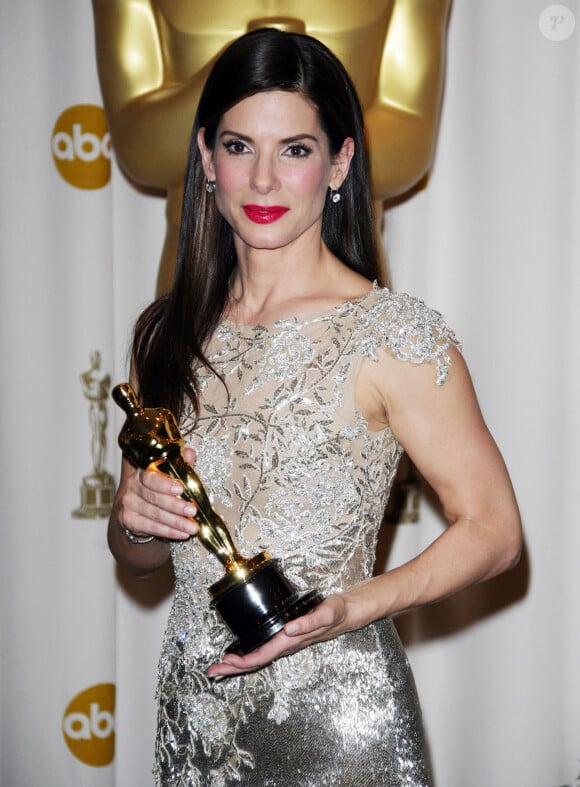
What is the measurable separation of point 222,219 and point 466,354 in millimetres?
897

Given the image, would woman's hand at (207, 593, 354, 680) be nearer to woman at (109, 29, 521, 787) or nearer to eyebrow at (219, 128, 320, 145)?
woman at (109, 29, 521, 787)

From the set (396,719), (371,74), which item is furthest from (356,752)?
(371,74)

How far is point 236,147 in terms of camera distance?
4.31 feet

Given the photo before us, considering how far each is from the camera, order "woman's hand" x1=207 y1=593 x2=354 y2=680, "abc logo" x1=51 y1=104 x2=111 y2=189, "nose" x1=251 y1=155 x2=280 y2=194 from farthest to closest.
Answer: "abc logo" x1=51 y1=104 x2=111 y2=189, "nose" x1=251 y1=155 x2=280 y2=194, "woman's hand" x1=207 y1=593 x2=354 y2=680

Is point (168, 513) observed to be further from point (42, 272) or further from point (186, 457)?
point (42, 272)

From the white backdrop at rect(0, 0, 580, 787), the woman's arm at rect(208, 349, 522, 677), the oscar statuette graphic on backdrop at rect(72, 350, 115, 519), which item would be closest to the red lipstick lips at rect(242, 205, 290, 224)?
the woman's arm at rect(208, 349, 522, 677)

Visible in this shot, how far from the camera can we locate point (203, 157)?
140 cm

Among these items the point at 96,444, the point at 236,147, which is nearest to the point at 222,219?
the point at 236,147

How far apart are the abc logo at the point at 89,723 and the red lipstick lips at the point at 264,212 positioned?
4.96ft

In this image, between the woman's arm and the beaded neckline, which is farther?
the beaded neckline

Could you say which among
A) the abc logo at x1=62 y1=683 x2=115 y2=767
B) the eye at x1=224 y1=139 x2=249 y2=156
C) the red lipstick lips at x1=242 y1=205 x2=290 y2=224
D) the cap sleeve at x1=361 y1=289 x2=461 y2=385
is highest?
the eye at x1=224 y1=139 x2=249 y2=156

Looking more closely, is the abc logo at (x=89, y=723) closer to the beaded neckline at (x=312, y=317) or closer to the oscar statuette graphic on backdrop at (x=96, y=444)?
the oscar statuette graphic on backdrop at (x=96, y=444)

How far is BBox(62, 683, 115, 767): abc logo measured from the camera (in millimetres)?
2459

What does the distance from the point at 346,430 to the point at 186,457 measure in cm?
20
